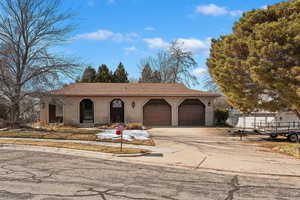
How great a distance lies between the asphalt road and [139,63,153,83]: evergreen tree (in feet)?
142

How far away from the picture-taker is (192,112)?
92.2ft

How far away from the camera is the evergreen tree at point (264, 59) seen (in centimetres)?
1206

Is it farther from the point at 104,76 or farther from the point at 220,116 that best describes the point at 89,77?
the point at 220,116

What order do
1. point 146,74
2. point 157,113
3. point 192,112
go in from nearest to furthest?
point 157,113, point 192,112, point 146,74

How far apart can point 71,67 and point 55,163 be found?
42.8 ft

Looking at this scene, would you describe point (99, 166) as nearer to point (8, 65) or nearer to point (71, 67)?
point (71, 67)

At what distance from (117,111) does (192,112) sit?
8.32 m

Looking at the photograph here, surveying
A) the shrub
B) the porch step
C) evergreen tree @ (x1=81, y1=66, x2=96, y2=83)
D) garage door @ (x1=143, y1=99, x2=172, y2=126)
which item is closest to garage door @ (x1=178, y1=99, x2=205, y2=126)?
garage door @ (x1=143, y1=99, x2=172, y2=126)

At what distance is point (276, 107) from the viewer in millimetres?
15180

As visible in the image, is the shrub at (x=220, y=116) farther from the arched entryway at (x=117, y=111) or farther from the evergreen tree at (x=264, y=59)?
the evergreen tree at (x=264, y=59)

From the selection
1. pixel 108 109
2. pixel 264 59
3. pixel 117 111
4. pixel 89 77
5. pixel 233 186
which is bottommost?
pixel 233 186

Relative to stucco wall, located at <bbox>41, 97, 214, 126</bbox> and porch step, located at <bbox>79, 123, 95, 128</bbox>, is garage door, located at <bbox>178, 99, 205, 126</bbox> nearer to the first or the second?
stucco wall, located at <bbox>41, 97, 214, 126</bbox>

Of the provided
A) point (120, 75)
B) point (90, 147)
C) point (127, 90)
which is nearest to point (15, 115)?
point (127, 90)

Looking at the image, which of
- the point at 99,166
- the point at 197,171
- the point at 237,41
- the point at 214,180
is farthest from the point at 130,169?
the point at 237,41
